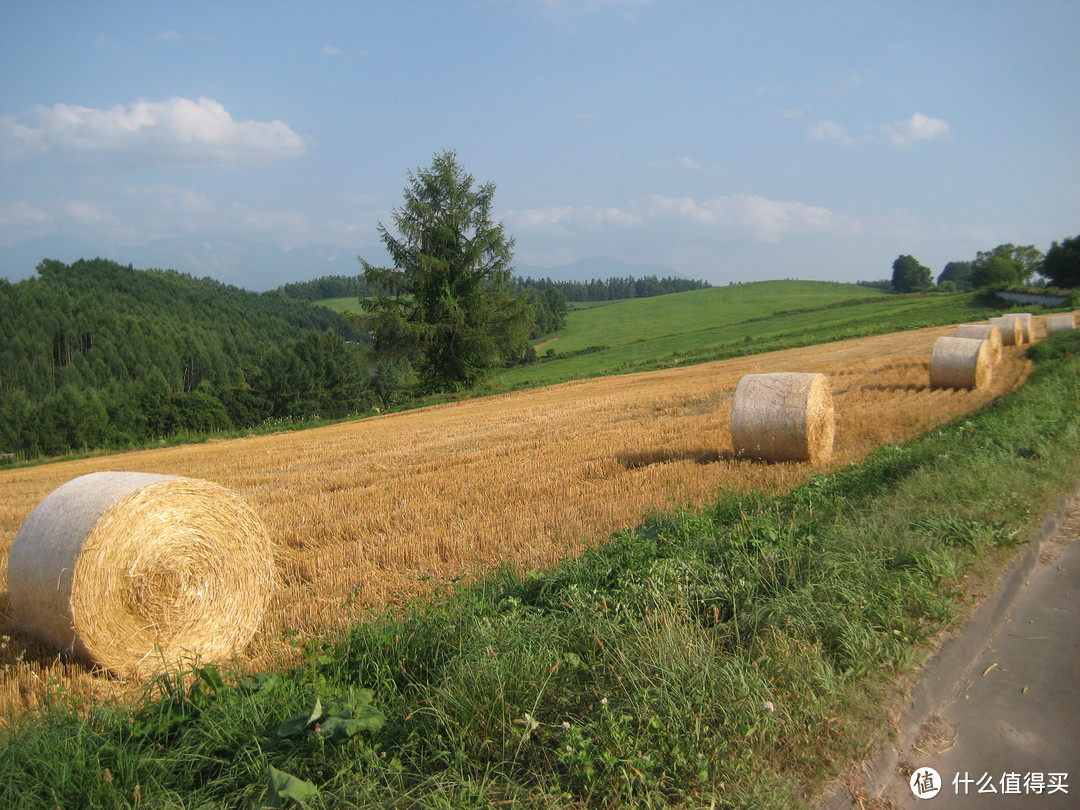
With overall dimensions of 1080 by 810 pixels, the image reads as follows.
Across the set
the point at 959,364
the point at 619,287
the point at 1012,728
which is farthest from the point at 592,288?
the point at 1012,728

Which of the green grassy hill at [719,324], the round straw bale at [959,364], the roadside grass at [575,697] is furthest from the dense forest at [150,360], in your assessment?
the roadside grass at [575,697]

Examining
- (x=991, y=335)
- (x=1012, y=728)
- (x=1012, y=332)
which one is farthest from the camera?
(x=1012, y=332)

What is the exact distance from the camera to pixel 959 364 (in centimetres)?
1655

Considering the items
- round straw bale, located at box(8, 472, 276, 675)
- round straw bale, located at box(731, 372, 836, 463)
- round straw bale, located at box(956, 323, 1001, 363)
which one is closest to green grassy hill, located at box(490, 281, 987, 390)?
round straw bale, located at box(956, 323, 1001, 363)

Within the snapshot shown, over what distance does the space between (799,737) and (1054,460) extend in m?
6.74

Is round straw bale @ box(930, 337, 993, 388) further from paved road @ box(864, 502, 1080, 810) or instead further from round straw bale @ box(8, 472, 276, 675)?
round straw bale @ box(8, 472, 276, 675)

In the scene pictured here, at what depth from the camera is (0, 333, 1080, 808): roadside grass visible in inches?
114

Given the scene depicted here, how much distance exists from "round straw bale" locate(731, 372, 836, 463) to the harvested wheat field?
0.25 metres

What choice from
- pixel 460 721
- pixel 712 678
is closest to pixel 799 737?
pixel 712 678

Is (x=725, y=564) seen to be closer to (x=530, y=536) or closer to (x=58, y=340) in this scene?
(x=530, y=536)

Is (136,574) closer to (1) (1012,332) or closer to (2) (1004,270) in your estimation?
(1) (1012,332)

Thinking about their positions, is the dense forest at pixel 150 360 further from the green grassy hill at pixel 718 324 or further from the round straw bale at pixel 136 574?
the round straw bale at pixel 136 574

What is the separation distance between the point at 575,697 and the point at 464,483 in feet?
22.2

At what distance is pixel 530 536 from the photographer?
6.88 metres
